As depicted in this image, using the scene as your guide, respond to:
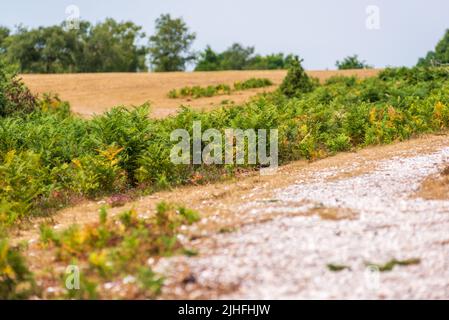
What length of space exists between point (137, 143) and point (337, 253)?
7562 millimetres

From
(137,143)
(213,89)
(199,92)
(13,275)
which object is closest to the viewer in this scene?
(13,275)

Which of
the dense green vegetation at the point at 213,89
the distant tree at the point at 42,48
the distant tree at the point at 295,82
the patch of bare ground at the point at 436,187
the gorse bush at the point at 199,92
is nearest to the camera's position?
the patch of bare ground at the point at 436,187

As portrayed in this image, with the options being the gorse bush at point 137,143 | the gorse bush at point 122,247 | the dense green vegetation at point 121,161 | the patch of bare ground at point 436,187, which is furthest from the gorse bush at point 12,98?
the patch of bare ground at point 436,187

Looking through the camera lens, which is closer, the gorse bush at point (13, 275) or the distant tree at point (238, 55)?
the gorse bush at point (13, 275)

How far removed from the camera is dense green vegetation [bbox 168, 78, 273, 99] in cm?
3928

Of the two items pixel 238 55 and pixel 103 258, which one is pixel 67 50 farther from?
pixel 103 258

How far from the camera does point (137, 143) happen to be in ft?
46.2

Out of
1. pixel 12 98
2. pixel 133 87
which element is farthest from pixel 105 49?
pixel 12 98

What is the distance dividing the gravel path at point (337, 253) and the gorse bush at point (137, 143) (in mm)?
4239

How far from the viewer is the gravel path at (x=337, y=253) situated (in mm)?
6613

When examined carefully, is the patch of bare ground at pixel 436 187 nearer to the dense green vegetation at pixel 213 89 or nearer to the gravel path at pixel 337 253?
the gravel path at pixel 337 253
